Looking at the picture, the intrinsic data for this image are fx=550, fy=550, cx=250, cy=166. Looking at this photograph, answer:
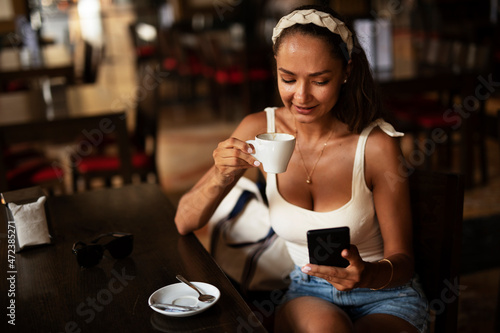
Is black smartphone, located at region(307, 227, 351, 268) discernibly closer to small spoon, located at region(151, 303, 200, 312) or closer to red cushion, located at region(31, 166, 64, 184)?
small spoon, located at region(151, 303, 200, 312)

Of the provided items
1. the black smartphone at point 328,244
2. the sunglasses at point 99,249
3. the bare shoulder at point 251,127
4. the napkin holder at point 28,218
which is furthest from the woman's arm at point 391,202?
the napkin holder at point 28,218

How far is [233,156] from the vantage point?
1462mm

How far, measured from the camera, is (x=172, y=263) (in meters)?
1.47

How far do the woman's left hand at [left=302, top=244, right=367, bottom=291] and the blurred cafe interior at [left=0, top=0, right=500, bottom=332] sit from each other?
47cm

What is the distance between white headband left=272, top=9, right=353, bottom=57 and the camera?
4.94 ft

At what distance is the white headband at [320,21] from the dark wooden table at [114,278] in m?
0.69

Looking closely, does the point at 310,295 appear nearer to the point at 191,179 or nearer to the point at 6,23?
the point at 191,179

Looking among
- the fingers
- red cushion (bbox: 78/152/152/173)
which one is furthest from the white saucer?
red cushion (bbox: 78/152/152/173)

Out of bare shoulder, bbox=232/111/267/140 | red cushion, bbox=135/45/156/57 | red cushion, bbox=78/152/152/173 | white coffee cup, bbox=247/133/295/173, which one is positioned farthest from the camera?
red cushion, bbox=135/45/156/57

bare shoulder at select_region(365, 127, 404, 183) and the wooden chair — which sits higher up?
bare shoulder at select_region(365, 127, 404, 183)

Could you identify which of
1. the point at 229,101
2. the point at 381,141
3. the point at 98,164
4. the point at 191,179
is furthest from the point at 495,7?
the point at 381,141

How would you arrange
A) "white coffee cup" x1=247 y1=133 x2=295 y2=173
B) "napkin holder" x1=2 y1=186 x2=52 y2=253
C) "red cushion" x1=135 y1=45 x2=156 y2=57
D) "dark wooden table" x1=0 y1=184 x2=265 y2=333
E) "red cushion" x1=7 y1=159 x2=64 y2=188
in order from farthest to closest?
1. "red cushion" x1=135 y1=45 x2=156 y2=57
2. "red cushion" x1=7 y1=159 x2=64 y2=188
3. "napkin holder" x1=2 y1=186 x2=52 y2=253
4. "white coffee cup" x1=247 y1=133 x2=295 y2=173
5. "dark wooden table" x1=0 y1=184 x2=265 y2=333

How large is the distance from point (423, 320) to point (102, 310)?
87cm

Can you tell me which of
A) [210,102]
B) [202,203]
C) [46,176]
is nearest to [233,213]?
[202,203]
